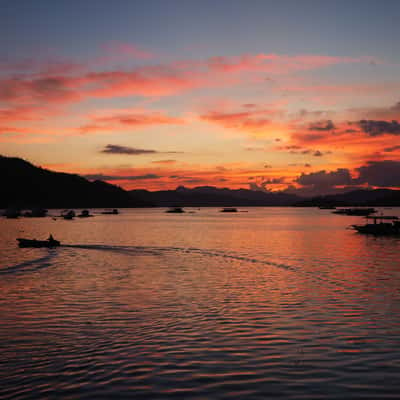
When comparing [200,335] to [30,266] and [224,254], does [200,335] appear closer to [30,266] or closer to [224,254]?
[30,266]

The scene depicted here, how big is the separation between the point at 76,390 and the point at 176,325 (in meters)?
9.13

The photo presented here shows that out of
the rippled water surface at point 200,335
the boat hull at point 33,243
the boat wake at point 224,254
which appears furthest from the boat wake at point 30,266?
the boat hull at point 33,243

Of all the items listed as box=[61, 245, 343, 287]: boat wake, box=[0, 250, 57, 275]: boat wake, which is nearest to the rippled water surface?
box=[61, 245, 343, 287]: boat wake

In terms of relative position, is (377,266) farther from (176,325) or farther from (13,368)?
(13,368)

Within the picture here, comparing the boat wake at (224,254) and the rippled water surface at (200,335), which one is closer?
the rippled water surface at (200,335)

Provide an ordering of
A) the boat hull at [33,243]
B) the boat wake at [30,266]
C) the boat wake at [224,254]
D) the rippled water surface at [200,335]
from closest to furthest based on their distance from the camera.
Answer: the rippled water surface at [200,335] < the boat wake at [224,254] < the boat wake at [30,266] < the boat hull at [33,243]

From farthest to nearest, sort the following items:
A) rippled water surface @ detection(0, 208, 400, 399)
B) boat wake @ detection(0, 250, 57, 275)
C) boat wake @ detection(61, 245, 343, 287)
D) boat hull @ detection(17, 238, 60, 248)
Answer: boat hull @ detection(17, 238, 60, 248) → boat wake @ detection(0, 250, 57, 275) → boat wake @ detection(61, 245, 343, 287) → rippled water surface @ detection(0, 208, 400, 399)

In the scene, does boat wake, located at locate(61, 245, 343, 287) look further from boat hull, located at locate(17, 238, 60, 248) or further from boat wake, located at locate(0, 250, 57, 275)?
boat wake, located at locate(0, 250, 57, 275)

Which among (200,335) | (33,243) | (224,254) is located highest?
(200,335)

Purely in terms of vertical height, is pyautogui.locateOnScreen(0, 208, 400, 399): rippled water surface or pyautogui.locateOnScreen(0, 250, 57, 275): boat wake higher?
pyautogui.locateOnScreen(0, 208, 400, 399): rippled water surface

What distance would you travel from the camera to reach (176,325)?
2292cm

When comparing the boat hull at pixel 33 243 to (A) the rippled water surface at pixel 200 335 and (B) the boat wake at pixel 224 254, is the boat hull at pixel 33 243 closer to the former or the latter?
(B) the boat wake at pixel 224 254

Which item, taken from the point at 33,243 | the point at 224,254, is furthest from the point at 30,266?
the point at 224,254

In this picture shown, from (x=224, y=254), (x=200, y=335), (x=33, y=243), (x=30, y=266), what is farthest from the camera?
(x=33, y=243)
